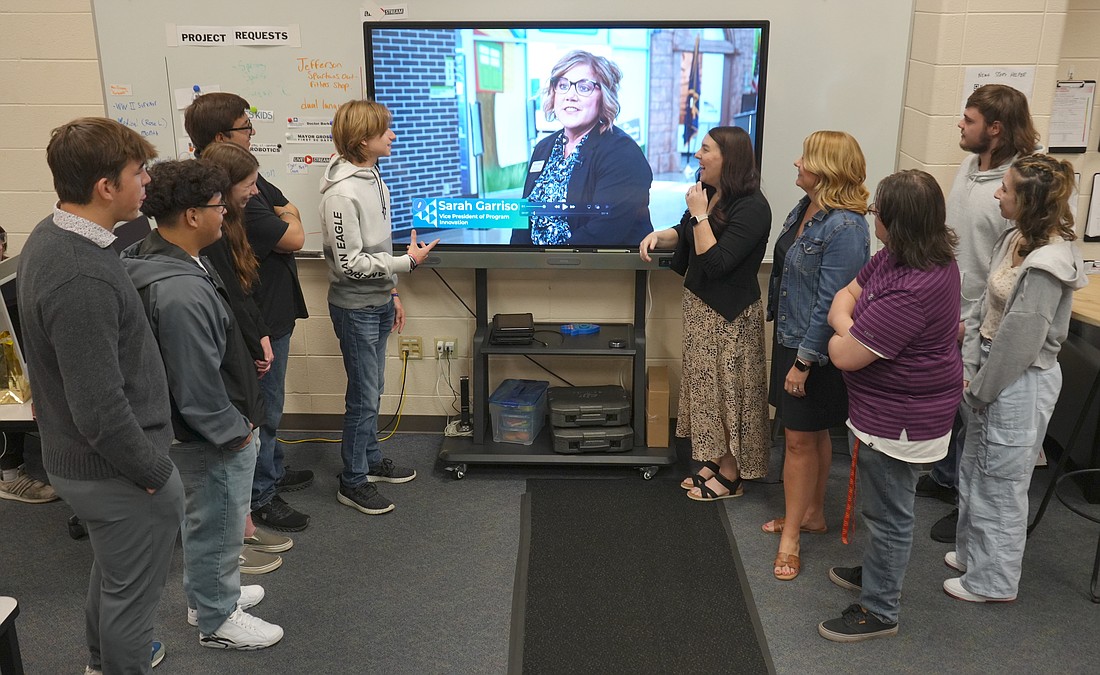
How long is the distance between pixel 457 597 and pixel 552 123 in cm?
188

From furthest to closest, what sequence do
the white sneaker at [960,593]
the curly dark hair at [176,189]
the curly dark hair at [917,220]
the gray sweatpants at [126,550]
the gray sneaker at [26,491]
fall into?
the gray sneaker at [26,491] → the white sneaker at [960,593] → the curly dark hair at [917,220] → the curly dark hair at [176,189] → the gray sweatpants at [126,550]

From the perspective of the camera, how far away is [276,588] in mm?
3035

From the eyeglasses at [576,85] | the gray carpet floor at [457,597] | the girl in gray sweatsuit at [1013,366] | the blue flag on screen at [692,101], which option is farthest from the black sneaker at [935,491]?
the eyeglasses at [576,85]

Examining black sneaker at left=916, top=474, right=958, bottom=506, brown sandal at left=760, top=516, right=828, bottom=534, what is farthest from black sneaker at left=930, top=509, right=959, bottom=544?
brown sandal at left=760, top=516, right=828, bottom=534

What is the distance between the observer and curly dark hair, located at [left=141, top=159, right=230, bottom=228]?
220 centimetres

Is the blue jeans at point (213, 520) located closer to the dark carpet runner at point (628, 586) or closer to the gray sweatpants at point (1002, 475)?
the dark carpet runner at point (628, 586)

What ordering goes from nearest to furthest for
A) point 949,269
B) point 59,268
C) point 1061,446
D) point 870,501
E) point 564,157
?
point 59,268 → point 949,269 → point 870,501 → point 564,157 → point 1061,446

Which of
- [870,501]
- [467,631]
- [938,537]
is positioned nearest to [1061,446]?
[938,537]

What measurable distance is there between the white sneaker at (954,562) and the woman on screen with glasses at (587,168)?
1.67 m

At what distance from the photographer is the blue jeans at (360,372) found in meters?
3.40

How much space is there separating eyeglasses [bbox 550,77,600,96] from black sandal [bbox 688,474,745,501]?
1.63 metres

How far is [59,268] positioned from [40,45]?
2.46 metres

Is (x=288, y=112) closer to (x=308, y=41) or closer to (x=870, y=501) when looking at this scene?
(x=308, y=41)

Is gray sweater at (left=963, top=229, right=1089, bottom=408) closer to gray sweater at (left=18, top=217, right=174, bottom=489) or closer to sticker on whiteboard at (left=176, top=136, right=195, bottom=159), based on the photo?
gray sweater at (left=18, top=217, right=174, bottom=489)
